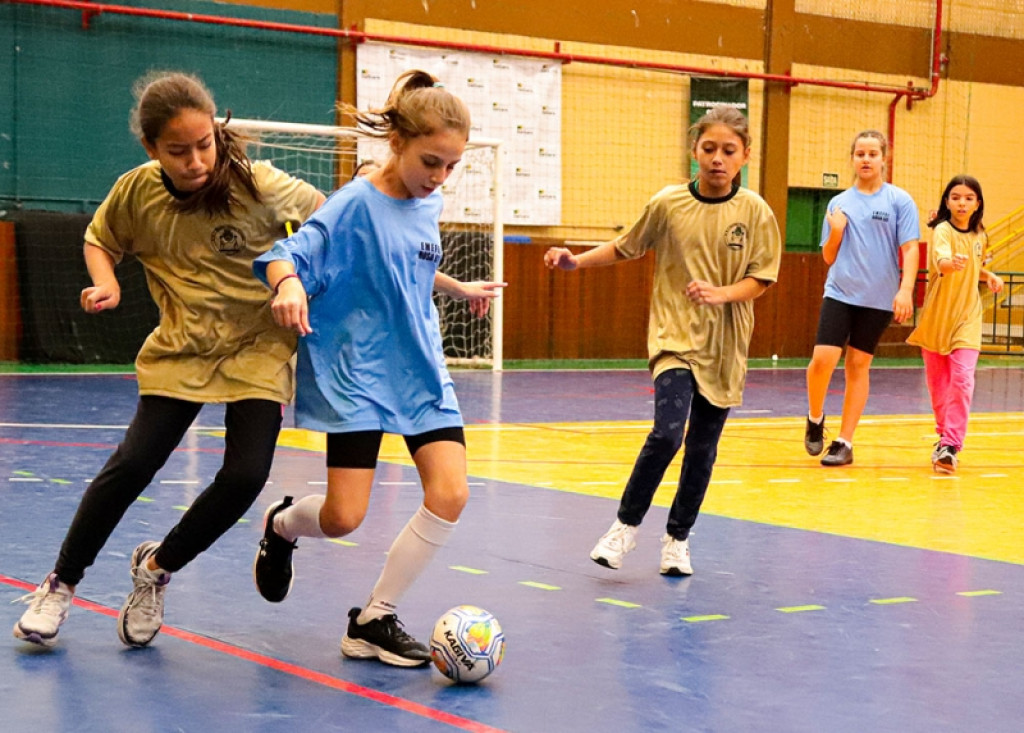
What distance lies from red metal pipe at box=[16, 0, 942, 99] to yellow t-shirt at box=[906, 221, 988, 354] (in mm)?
10594

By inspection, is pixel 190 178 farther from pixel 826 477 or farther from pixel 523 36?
pixel 523 36

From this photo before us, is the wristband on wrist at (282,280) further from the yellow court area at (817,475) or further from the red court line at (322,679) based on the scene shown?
the yellow court area at (817,475)

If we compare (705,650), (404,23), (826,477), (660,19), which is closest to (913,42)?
(660,19)

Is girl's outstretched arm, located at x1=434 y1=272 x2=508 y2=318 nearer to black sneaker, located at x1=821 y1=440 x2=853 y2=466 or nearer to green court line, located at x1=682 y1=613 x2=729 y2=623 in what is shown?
green court line, located at x1=682 y1=613 x2=729 y2=623

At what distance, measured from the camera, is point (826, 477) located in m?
7.71

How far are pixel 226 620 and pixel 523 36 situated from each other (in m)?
15.8

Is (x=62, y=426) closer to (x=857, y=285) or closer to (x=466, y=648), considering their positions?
(x=857, y=285)

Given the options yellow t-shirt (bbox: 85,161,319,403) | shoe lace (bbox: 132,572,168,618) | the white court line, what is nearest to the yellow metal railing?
the white court line

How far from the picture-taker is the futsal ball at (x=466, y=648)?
3.45m

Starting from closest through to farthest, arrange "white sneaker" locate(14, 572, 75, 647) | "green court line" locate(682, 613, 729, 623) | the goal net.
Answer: "white sneaker" locate(14, 572, 75, 647)
"green court line" locate(682, 613, 729, 623)
the goal net

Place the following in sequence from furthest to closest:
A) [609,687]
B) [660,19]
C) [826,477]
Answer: [660,19] → [826,477] → [609,687]

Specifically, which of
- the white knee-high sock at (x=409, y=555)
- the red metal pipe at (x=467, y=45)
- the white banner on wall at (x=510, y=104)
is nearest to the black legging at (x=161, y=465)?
the white knee-high sock at (x=409, y=555)

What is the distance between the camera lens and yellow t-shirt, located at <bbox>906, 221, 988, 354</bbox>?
325 inches

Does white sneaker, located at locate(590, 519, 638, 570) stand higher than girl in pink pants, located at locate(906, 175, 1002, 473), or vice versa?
girl in pink pants, located at locate(906, 175, 1002, 473)
